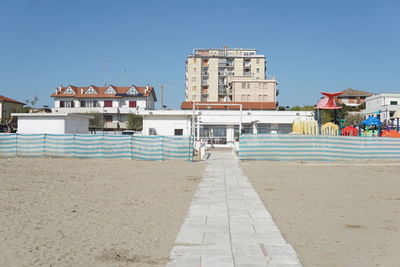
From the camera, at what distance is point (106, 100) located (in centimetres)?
7856

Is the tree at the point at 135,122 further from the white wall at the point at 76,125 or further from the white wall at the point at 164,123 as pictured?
the white wall at the point at 76,125

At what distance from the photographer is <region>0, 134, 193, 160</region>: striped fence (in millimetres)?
24516

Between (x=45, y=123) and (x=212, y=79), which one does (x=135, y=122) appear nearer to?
(x=45, y=123)

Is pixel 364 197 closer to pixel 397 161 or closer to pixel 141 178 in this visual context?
pixel 141 178

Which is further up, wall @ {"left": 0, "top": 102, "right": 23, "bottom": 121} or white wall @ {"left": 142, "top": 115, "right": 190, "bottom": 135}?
wall @ {"left": 0, "top": 102, "right": 23, "bottom": 121}

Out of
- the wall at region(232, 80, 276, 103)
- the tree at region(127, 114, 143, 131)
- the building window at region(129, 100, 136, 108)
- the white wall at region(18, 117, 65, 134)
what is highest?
the wall at region(232, 80, 276, 103)

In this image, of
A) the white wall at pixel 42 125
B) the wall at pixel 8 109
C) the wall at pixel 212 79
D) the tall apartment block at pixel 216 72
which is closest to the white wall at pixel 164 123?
the white wall at pixel 42 125

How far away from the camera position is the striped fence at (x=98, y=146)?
24.5m

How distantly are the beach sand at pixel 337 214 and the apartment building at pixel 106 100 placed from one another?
60.3 m

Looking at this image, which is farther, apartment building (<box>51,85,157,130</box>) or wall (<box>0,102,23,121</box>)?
apartment building (<box>51,85,157,130</box>)

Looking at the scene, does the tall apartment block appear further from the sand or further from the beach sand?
the sand

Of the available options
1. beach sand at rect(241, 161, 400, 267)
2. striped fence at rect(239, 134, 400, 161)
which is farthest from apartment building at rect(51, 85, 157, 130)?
beach sand at rect(241, 161, 400, 267)

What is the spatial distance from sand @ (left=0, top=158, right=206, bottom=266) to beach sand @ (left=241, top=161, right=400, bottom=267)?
2168 mm

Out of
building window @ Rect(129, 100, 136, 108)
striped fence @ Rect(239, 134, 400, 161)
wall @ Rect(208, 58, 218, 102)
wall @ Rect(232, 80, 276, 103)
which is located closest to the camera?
striped fence @ Rect(239, 134, 400, 161)
